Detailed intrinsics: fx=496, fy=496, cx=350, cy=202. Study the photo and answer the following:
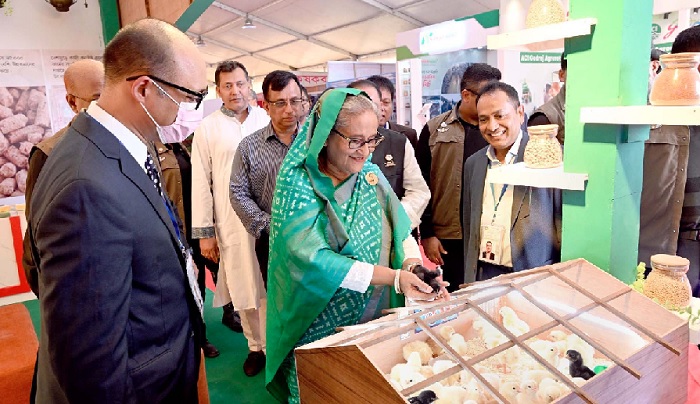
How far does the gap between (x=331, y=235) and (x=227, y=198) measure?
155 cm

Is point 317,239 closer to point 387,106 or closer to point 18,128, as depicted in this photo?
point 387,106

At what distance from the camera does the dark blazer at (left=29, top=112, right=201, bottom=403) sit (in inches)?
41.5

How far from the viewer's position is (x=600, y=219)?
1434mm

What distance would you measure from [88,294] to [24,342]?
204 centimetres

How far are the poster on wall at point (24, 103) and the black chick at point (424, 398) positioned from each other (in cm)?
428

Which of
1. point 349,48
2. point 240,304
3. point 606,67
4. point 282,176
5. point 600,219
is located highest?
point 349,48

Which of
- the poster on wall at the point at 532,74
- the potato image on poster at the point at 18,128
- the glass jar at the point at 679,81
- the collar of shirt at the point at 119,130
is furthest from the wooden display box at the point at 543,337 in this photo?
the poster on wall at the point at 532,74

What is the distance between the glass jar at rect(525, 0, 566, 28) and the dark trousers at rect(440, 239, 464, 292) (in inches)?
63.8

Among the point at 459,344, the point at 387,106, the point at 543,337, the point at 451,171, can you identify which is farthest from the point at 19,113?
the point at 543,337

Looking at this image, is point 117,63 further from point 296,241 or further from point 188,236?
point 188,236

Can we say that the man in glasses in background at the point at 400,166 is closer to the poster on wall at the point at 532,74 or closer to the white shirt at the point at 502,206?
the white shirt at the point at 502,206

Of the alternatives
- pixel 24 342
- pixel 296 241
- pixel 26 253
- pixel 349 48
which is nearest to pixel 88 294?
pixel 296 241

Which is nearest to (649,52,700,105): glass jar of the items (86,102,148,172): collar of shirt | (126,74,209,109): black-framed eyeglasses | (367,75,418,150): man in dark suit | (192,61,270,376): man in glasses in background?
(126,74,209,109): black-framed eyeglasses

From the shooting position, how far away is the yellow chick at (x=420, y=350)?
125 cm
